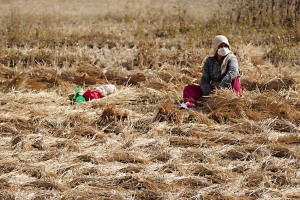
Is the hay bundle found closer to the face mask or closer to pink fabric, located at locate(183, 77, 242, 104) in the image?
pink fabric, located at locate(183, 77, 242, 104)

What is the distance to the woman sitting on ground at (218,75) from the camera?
239 inches

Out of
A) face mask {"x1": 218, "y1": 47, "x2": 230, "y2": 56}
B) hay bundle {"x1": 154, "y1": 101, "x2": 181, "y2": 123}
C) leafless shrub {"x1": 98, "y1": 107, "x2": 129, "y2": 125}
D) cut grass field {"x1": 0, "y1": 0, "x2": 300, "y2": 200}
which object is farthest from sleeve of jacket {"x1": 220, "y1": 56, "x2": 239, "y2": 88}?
leafless shrub {"x1": 98, "y1": 107, "x2": 129, "y2": 125}

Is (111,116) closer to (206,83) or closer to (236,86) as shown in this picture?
(206,83)

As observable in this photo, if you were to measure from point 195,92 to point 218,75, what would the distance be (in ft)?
1.16

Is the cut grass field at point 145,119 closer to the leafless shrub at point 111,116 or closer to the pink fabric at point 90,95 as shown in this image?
the leafless shrub at point 111,116

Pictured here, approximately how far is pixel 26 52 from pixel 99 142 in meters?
4.15

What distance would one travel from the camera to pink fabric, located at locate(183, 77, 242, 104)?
6.11 metres

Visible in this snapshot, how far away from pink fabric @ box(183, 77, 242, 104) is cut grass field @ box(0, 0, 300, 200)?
0.43ft

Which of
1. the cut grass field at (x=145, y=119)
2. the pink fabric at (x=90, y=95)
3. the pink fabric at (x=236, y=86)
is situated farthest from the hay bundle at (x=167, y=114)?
the pink fabric at (x=90, y=95)

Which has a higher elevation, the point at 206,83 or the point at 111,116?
the point at 206,83

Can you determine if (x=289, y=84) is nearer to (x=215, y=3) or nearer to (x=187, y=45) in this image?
(x=187, y=45)

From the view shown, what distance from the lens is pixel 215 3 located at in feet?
49.7

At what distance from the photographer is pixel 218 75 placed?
624 centimetres

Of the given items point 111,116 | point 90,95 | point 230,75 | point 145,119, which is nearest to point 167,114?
point 145,119
